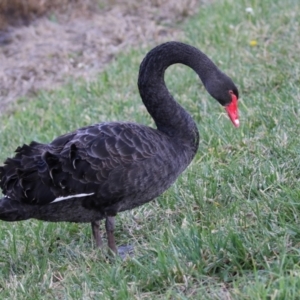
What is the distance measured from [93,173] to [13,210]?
0.45 meters

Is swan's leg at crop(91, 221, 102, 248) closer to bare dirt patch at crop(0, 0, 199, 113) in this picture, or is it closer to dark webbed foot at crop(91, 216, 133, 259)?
dark webbed foot at crop(91, 216, 133, 259)

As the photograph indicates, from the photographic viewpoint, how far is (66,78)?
25.6ft

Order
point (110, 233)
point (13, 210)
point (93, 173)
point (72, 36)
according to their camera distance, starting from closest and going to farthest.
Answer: point (93, 173)
point (13, 210)
point (110, 233)
point (72, 36)

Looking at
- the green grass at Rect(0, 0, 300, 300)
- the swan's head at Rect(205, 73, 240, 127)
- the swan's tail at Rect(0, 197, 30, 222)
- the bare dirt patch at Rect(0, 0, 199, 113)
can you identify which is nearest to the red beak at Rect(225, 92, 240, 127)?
the swan's head at Rect(205, 73, 240, 127)

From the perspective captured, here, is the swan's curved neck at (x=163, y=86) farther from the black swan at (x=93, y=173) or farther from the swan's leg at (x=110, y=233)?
the swan's leg at (x=110, y=233)

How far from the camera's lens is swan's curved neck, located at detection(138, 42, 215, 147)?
3.85 metres

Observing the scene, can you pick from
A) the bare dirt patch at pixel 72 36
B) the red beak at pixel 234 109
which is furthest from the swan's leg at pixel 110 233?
the bare dirt patch at pixel 72 36

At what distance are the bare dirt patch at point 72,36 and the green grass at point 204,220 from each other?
1559mm

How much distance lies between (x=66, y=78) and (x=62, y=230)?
3.95 metres

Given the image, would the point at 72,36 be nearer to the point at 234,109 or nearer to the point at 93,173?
the point at 234,109

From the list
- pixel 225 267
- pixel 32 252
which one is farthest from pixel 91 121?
pixel 225 267

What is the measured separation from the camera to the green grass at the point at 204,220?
3092 millimetres

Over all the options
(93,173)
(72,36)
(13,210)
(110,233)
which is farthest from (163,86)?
(72,36)

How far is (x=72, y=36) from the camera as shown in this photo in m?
8.97
